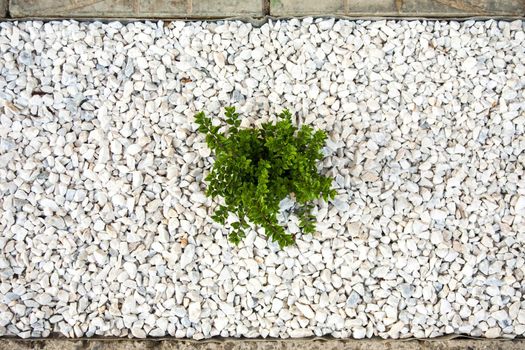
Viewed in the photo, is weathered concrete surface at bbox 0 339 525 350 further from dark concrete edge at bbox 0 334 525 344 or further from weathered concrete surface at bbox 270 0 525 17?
weathered concrete surface at bbox 270 0 525 17

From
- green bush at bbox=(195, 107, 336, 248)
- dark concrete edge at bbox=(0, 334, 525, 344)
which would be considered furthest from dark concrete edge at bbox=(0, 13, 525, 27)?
dark concrete edge at bbox=(0, 334, 525, 344)

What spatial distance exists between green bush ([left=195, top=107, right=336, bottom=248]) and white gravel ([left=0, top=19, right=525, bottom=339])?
0.25 m

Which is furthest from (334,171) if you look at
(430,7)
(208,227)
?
(430,7)

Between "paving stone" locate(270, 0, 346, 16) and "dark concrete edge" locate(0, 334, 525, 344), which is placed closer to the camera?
"dark concrete edge" locate(0, 334, 525, 344)

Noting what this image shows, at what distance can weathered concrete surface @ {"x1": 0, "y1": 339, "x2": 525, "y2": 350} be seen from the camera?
206cm

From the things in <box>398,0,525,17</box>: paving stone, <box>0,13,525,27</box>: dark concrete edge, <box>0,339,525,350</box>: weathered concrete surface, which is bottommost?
<box>0,339,525,350</box>: weathered concrete surface

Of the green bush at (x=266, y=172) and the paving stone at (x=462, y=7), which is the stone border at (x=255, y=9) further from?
the green bush at (x=266, y=172)

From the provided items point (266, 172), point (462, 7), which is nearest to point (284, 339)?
point (266, 172)

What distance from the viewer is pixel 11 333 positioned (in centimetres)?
209

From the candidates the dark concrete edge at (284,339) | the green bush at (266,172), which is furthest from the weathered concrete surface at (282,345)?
the green bush at (266,172)

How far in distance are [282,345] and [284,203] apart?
0.58 meters

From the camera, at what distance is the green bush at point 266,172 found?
180 centimetres

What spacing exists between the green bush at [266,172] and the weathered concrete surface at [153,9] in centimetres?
63

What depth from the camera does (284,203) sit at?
6.86ft
